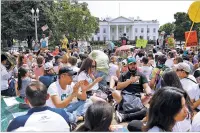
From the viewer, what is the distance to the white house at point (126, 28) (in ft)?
386

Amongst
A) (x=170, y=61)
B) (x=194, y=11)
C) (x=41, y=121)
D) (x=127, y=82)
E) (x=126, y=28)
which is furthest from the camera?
(x=126, y=28)

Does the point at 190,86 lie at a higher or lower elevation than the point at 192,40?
lower

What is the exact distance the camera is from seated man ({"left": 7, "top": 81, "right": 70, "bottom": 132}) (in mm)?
3018

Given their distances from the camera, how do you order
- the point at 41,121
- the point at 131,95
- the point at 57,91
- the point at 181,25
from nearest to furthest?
the point at 41,121
the point at 57,91
the point at 131,95
the point at 181,25

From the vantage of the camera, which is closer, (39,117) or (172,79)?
(39,117)

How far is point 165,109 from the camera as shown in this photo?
258cm

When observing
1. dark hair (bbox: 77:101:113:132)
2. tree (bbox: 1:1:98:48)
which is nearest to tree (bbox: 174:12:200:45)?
tree (bbox: 1:1:98:48)

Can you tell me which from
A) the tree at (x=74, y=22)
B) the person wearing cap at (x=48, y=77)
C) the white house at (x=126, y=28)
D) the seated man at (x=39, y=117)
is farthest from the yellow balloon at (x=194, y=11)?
the white house at (x=126, y=28)

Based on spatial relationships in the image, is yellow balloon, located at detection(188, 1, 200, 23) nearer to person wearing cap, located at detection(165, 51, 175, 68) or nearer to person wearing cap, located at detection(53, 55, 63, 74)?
person wearing cap, located at detection(165, 51, 175, 68)

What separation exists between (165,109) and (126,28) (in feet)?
391

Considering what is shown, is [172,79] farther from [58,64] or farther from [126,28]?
[126,28]

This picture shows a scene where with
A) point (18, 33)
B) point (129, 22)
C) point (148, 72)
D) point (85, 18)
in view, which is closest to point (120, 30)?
point (129, 22)

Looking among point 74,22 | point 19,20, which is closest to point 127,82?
point 19,20

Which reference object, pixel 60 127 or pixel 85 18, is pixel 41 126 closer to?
pixel 60 127
